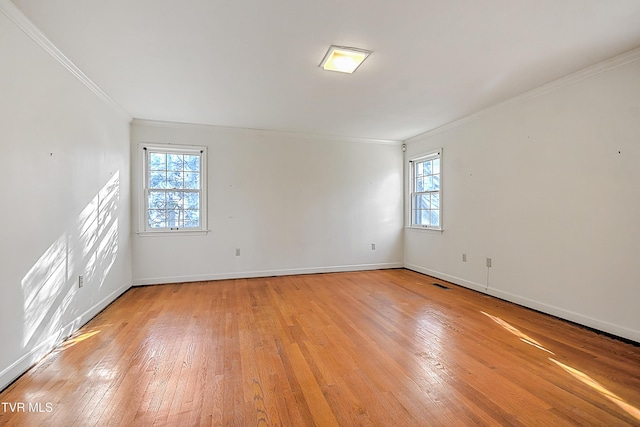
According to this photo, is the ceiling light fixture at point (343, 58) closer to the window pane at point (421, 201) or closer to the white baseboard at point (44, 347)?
the window pane at point (421, 201)

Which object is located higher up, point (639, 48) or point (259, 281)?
point (639, 48)

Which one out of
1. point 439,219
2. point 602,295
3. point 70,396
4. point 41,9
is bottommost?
point 70,396

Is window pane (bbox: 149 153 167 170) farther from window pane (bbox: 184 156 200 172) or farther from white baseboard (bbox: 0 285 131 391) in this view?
white baseboard (bbox: 0 285 131 391)

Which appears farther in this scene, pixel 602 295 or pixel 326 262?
pixel 326 262

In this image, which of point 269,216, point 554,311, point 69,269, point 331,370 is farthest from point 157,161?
point 554,311

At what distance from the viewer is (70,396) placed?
5.76ft

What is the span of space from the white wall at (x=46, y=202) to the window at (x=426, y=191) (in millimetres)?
4824

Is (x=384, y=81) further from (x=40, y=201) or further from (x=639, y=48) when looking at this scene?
(x=40, y=201)

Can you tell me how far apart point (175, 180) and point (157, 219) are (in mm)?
677

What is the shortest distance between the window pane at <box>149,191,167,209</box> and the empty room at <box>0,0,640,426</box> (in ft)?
0.07

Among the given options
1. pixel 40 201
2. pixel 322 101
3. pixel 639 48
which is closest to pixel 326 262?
pixel 322 101

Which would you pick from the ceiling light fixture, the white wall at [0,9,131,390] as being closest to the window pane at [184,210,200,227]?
the white wall at [0,9,131,390]

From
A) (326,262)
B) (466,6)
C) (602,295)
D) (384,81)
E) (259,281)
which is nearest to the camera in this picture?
(466,6)

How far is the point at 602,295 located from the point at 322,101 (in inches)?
141
